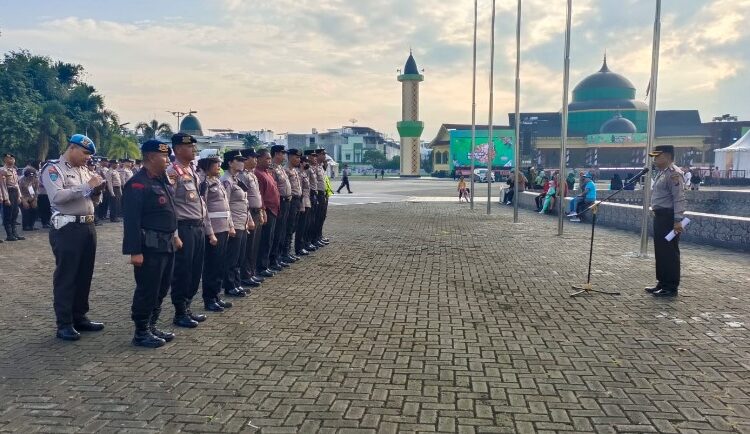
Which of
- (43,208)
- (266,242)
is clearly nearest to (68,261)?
(266,242)

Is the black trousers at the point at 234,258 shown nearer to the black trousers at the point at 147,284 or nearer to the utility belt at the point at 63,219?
the black trousers at the point at 147,284

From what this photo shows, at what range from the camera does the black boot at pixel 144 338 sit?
523 cm

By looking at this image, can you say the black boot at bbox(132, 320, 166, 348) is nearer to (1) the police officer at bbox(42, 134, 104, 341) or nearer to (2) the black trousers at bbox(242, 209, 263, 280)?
(1) the police officer at bbox(42, 134, 104, 341)

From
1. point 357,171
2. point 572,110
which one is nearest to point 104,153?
point 357,171

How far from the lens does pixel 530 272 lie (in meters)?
9.02

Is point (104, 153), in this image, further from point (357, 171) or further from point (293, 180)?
point (357, 171)

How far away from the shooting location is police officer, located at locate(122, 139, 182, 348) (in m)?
5.09

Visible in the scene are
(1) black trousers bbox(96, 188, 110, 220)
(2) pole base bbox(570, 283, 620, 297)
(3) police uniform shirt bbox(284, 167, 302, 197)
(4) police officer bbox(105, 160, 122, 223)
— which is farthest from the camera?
(1) black trousers bbox(96, 188, 110, 220)

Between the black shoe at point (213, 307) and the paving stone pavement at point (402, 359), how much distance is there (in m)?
0.17

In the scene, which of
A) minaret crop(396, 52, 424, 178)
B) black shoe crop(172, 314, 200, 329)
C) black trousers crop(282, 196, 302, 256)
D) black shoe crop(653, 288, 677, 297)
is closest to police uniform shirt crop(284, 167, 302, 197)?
black trousers crop(282, 196, 302, 256)

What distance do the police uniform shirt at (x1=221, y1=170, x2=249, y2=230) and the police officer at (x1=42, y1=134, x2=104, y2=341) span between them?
5.94ft

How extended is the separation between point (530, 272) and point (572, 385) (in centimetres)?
488

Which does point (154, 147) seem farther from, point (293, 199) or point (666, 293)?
point (666, 293)

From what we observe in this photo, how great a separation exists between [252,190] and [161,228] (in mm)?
2611
